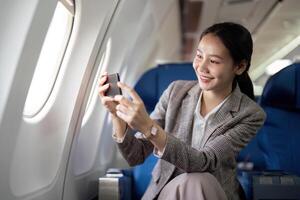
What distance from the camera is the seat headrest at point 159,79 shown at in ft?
9.15

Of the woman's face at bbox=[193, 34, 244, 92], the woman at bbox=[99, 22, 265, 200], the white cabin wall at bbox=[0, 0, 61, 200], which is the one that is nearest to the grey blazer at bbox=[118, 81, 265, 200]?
the woman at bbox=[99, 22, 265, 200]

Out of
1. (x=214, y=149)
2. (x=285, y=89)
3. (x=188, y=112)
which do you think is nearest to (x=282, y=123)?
(x=285, y=89)

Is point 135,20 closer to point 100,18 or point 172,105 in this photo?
point 100,18

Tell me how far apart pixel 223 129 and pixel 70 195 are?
39.0 inches

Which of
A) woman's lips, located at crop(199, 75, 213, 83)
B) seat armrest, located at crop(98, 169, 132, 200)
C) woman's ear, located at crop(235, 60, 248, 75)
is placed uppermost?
woman's ear, located at crop(235, 60, 248, 75)

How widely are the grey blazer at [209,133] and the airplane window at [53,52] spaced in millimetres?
577

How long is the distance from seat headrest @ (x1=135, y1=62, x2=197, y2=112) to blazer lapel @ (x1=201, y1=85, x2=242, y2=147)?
0.84 m

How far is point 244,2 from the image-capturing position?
459 cm

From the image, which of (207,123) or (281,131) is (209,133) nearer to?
(207,123)

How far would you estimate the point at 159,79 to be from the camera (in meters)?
2.79

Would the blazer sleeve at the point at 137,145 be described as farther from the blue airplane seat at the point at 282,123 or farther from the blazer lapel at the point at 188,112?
the blue airplane seat at the point at 282,123

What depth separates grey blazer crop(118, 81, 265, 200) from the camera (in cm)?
178

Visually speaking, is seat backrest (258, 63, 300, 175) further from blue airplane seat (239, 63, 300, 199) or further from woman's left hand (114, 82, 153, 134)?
woman's left hand (114, 82, 153, 134)

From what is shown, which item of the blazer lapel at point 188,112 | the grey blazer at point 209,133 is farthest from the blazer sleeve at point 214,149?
the blazer lapel at point 188,112
